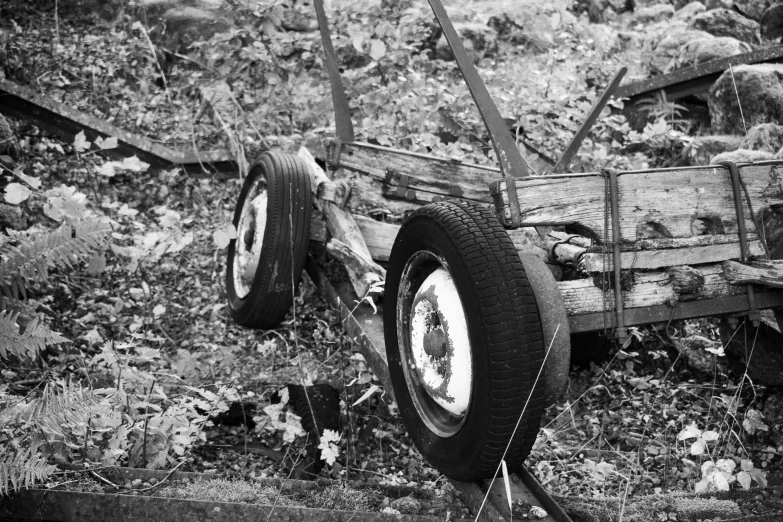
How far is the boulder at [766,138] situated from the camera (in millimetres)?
4898

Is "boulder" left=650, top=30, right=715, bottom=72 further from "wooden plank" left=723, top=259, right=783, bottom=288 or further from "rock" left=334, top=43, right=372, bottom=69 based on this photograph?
"wooden plank" left=723, top=259, right=783, bottom=288

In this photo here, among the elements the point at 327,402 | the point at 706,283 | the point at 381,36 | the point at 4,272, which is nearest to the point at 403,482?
the point at 327,402

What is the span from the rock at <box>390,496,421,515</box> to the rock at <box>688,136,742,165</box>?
3850 mm

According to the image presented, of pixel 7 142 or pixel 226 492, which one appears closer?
pixel 226 492

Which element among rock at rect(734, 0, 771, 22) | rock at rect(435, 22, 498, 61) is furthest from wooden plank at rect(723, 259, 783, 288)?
rock at rect(734, 0, 771, 22)

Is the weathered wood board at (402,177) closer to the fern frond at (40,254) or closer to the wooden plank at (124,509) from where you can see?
the fern frond at (40,254)

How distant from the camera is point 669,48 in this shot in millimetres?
7266

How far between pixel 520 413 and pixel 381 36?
5.37 metres

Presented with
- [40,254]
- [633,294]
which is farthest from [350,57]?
[633,294]

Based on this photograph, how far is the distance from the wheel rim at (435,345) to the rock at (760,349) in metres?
1.50

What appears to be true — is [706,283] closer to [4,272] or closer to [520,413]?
[520,413]

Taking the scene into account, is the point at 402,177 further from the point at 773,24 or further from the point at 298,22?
the point at 773,24

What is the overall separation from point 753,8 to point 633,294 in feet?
21.5

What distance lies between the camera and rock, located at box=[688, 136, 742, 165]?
17.5 ft
